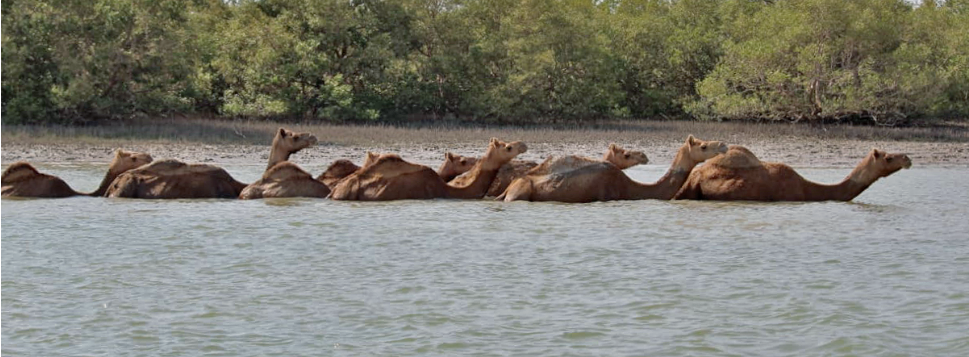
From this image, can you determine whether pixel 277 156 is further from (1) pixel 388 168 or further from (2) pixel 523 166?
(2) pixel 523 166

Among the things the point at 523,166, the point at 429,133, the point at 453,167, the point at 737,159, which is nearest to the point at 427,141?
the point at 429,133

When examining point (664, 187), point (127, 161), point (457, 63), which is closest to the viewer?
point (664, 187)

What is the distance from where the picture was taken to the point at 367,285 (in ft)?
32.5

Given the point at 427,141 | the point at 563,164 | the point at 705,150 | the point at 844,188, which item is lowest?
the point at 427,141

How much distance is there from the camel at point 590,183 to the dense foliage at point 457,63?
64.0 ft

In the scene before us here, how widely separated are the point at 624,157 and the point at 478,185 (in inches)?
79.0

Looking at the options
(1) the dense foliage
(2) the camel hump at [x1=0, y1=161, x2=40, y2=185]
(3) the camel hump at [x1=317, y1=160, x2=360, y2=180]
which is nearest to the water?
(2) the camel hump at [x1=0, y1=161, x2=40, y2=185]

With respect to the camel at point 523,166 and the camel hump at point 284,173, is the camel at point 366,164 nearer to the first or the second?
the camel hump at point 284,173

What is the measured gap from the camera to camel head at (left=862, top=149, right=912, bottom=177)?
1605 centimetres

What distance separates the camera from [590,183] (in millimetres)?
16250

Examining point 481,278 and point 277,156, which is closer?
point 481,278

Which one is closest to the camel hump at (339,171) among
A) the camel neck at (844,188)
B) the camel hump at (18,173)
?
the camel hump at (18,173)

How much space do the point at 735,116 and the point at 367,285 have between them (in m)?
33.8

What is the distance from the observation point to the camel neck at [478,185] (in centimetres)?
1683
